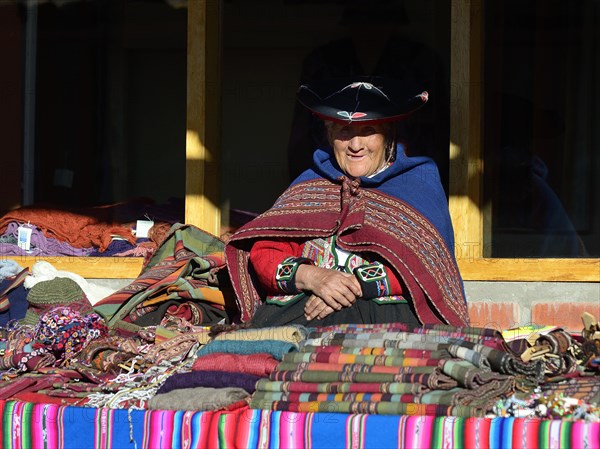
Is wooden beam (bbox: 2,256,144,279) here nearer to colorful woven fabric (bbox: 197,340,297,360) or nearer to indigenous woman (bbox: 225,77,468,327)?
indigenous woman (bbox: 225,77,468,327)

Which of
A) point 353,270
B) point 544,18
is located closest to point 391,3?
point 544,18

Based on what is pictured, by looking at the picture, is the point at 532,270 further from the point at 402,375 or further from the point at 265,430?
the point at 265,430

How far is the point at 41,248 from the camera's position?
6.32 m

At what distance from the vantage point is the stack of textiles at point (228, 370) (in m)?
3.72

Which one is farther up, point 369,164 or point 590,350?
point 369,164

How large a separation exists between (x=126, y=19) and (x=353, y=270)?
14.6 ft

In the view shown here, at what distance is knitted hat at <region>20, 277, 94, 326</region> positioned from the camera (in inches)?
199

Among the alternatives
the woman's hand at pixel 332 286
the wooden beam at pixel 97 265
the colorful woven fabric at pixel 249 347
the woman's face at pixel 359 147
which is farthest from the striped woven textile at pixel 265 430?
the wooden beam at pixel 97 265

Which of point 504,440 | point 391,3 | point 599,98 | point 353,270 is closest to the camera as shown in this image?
point 504,440

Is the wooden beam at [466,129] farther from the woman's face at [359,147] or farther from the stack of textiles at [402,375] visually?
the stack of textiles at [402,375]

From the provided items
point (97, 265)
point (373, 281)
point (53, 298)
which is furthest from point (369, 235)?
point (97, 265)

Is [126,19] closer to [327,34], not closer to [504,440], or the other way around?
[327,34]

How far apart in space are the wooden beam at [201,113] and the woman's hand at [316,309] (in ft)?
4.84

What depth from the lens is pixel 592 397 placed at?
138 inches
